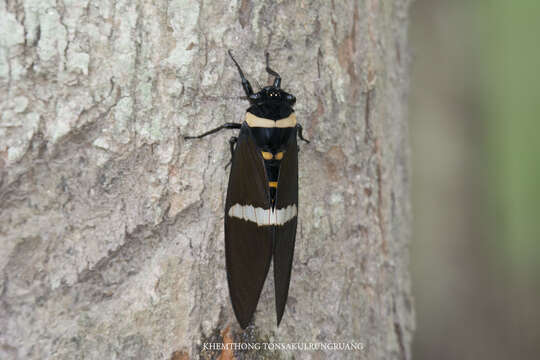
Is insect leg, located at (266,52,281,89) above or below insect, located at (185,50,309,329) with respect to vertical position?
above

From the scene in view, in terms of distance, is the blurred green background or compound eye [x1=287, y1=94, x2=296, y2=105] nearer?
compound eye [x1=287, y1=94, x2=296, y2=105]

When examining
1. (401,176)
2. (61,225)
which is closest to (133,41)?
(61,225)

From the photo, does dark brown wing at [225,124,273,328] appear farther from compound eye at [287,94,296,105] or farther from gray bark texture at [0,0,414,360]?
compound eye at [287,94,296,105]

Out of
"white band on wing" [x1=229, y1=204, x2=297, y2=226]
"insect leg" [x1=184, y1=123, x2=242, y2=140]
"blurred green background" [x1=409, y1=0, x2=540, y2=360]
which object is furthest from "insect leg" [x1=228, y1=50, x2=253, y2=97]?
"blurred green background" [x1=409, y1=0, x2=540, y2=360]

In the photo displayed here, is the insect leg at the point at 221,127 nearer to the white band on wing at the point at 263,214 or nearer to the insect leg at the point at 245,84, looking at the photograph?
the insect leg at the point at 245,84

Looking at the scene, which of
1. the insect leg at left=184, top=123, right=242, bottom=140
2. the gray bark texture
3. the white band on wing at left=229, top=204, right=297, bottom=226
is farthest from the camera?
the white band on wing at left=229, top=204, right=297, bottom=226
